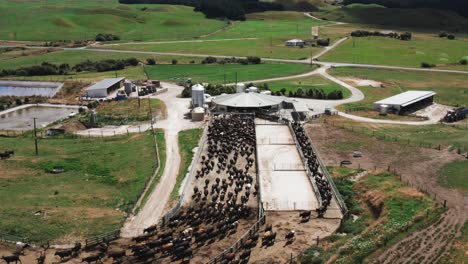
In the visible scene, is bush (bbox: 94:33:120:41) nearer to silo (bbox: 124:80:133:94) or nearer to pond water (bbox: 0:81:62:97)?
pond water (bbox: 0:81:62:97)

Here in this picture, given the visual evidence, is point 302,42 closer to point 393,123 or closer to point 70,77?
point 70,77

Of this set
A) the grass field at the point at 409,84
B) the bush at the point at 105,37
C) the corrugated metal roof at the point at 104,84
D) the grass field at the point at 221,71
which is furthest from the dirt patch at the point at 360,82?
the bush at the point at 105,37

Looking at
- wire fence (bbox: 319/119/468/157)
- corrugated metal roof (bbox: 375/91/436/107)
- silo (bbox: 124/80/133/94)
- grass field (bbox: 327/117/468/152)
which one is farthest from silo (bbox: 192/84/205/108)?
corrugated metal roof (bbox: 375/91/436/107)

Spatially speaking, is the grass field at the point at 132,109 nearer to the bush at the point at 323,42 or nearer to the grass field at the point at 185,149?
the grass field at the point at 185,149

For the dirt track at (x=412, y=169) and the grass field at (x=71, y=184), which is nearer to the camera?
the dirt track at (x=412, y=169)

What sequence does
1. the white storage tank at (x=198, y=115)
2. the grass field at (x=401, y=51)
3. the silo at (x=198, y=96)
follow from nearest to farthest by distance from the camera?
the white storage tank at (x=198, y=115) < the silo at (x=198, y=96) < the grass field at (x=401, y=51)

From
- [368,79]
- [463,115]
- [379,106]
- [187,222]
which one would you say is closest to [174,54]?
[368,79]
